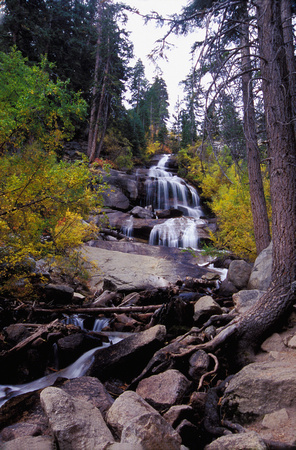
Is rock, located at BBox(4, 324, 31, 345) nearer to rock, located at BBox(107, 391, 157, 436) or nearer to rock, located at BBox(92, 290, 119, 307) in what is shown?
rock, located at BBox(92, 290, 119, 307)

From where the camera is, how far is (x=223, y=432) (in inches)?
97.0

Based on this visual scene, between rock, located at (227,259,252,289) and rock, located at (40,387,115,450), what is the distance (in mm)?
5695

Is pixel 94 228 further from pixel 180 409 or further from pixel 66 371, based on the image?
pixel 180 409

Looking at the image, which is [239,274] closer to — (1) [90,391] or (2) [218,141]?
(2) [218,141]

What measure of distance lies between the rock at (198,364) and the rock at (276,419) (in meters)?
1.13

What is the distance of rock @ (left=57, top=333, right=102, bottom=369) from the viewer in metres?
4.67

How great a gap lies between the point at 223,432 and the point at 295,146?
3.88 metres

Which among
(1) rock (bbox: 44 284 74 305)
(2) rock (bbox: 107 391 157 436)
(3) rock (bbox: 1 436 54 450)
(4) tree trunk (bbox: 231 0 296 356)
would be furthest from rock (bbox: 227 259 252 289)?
(3) rock (bbox: 1 436 54 450)

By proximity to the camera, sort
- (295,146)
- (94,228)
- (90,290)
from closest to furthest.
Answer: (295,146)
(94,228)
(90,290)

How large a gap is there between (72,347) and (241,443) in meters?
3.54

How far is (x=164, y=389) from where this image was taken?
3.13 metres

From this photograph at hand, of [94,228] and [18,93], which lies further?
[94,228]

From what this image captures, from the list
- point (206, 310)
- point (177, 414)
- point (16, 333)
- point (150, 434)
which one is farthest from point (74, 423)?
point (206, 310)

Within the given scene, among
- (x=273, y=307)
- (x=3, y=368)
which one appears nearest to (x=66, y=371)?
(x=3, y=368)
